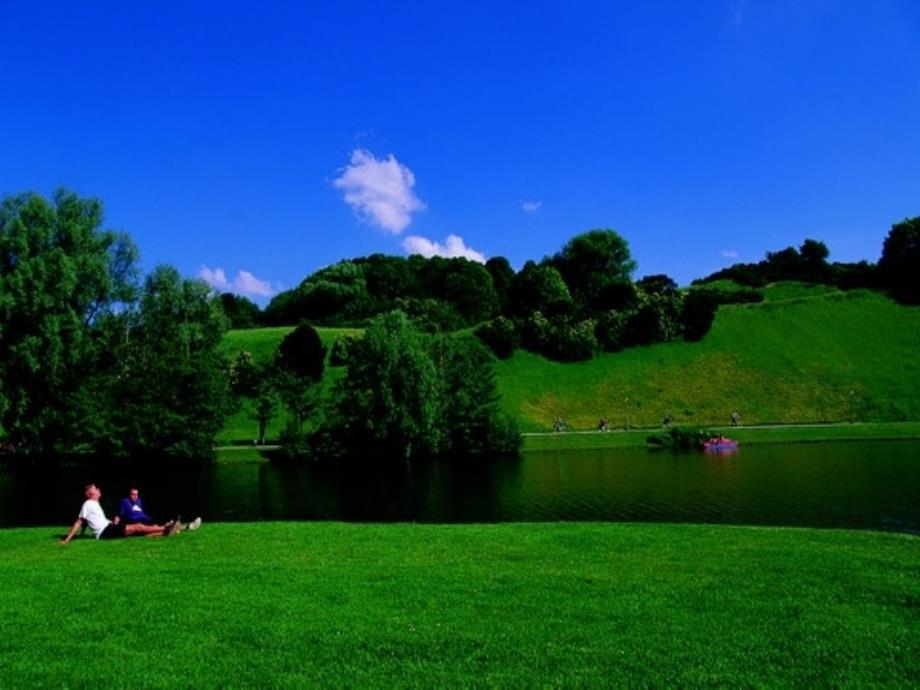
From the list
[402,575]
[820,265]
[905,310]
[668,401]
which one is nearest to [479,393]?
[668,401]

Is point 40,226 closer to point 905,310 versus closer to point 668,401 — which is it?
point 668,401

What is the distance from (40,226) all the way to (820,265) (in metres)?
104

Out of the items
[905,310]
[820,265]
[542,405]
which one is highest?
[820,265]

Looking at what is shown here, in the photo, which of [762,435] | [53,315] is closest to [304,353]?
[53,315]

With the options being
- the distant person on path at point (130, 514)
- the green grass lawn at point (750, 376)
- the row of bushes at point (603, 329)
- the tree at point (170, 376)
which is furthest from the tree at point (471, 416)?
the distant person on path at point (130, 514)

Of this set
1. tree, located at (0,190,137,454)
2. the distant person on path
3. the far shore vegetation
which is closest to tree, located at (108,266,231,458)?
the far shore vegetation

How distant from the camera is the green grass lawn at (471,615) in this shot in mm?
8516

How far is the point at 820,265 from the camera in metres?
116

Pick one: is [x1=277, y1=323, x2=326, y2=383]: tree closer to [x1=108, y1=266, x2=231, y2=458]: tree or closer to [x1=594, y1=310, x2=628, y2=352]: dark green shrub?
[x1=108, y1=266, x2=231, y2=458]: tree

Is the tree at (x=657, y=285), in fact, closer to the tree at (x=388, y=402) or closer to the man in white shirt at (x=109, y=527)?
the tree at (x=388, y=402)

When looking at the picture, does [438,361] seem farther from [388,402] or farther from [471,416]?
[388,402]

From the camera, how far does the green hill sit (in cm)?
7456

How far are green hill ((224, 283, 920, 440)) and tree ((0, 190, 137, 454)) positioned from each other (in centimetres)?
1514

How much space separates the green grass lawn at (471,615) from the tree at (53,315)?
40.2 m
